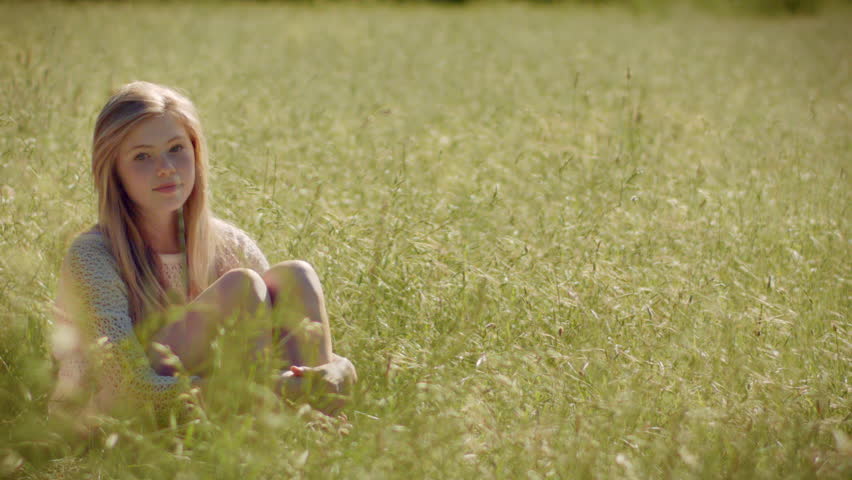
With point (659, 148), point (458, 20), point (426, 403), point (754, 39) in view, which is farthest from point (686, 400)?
point (458, 20)

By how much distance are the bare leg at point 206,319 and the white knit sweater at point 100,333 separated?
0.11 m

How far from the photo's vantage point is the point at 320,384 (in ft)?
8.45

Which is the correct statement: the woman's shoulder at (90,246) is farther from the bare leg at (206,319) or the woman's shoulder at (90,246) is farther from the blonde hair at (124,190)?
the bare leg at (206,319)

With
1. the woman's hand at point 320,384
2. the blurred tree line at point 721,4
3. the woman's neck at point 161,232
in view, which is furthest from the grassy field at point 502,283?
the blurred tree line at point 721,4

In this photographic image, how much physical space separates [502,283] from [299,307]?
94 cm

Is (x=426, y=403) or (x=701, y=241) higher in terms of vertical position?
(x=701, y=241)

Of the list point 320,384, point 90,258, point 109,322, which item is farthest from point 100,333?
point 320,384

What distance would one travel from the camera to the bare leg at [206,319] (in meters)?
2.59


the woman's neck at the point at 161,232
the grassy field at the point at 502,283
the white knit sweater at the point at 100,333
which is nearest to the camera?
the grassy field at the point at 502,283

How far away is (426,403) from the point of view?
8.62 ft

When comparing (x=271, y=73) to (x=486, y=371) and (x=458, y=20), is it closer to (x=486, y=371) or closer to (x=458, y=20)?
(x=486, y=371)

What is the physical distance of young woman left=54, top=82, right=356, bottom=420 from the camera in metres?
2.49

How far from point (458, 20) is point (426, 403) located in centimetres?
1587

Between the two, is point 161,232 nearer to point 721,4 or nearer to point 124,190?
point 124,190
